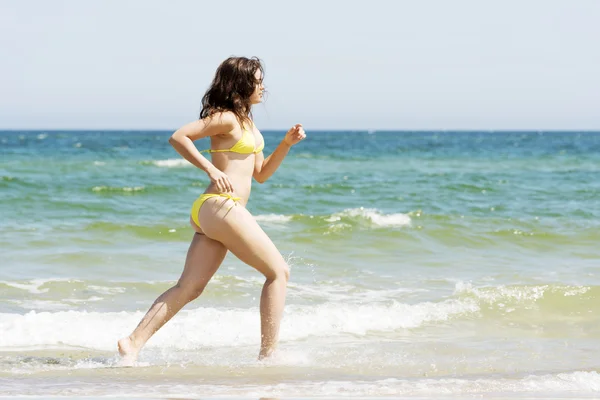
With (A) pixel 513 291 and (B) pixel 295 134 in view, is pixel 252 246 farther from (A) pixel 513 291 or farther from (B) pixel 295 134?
(A) pixel 513 291

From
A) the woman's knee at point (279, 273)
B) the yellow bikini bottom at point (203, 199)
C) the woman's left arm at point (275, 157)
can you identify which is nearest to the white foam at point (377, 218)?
the woman's left arm at point (275, 157)

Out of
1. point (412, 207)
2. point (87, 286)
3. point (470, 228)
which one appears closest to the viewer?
point (87, 286)

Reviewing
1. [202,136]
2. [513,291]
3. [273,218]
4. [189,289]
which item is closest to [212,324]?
[189,289]

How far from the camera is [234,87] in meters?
5.05

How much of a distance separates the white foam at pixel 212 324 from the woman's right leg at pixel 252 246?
1.31 m

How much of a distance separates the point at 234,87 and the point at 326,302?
3.29 m

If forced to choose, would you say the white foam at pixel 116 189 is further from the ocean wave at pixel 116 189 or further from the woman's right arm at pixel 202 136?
the woman's right arm at pixel 202 136

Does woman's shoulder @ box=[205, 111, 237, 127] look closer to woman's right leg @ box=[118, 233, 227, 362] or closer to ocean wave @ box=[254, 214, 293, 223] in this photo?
woman's right leg @ box=[118, 233, 227, 362]

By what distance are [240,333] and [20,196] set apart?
11741 millimetres

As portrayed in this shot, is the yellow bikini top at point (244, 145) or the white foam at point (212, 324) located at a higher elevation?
the yellow bikini top at point (244, 145)

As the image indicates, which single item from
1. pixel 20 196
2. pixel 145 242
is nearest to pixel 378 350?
pixel 145 242

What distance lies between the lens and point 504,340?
6594 millimetres

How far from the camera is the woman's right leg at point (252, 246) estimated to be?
4.93 meters

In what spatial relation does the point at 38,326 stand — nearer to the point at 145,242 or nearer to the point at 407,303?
the point at 407,303
